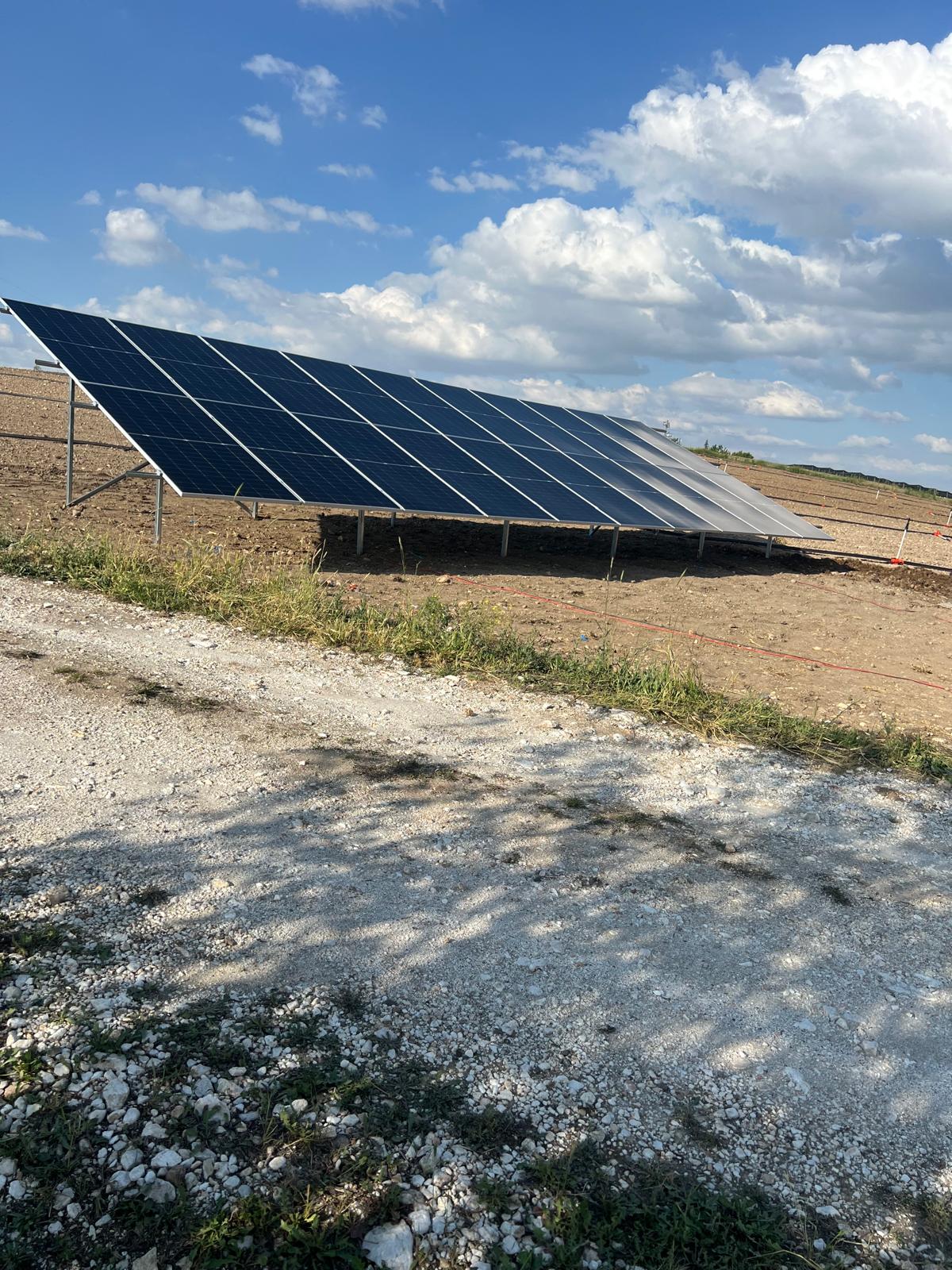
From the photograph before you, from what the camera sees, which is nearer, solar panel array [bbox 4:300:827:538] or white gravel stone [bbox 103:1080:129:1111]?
white gravel stone [bbox 103:1080:129:1111]

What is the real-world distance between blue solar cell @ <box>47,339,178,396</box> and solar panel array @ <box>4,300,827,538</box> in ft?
0.09

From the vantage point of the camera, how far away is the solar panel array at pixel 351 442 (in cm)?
1158

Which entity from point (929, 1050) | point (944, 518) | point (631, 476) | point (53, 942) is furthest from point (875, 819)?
point (944, 518)

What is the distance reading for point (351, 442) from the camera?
13.6 metres

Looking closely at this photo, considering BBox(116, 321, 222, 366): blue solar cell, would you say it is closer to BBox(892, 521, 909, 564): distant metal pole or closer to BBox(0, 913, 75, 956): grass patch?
BBox(0, 913, 75, 956): grass patch

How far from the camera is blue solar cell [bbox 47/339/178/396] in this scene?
476 inches

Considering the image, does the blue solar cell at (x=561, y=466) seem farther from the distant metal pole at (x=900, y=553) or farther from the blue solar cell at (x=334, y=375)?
the distant metal pole at (x=900, y=553)

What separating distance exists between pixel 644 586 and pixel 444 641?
6.21 metres

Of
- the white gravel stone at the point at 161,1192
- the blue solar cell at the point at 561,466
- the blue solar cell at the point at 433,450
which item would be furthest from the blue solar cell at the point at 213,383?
the white gravel stone at the point at 161,1192

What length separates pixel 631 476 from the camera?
17.4 metres

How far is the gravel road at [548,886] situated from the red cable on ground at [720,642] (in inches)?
131

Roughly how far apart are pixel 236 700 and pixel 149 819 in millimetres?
1962

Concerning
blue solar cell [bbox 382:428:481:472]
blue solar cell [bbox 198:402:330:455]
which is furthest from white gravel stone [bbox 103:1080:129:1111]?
blue solar cell [bbox 382:428:481:472]

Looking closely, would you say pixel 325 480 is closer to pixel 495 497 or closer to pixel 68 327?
pixel 495 497
